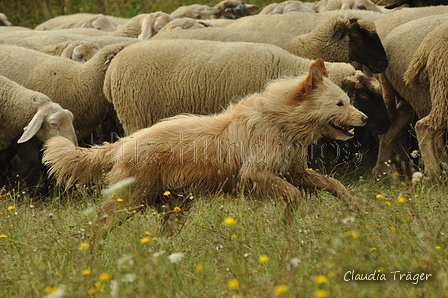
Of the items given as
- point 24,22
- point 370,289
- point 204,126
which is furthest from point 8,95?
point 24,22

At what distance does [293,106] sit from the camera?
414 cm

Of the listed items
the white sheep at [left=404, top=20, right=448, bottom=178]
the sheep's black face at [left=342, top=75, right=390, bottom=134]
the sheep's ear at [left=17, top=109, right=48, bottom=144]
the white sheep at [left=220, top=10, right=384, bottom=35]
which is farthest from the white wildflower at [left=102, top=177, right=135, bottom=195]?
the white sheep at [left=220, top=10, right=384, bottom=35]

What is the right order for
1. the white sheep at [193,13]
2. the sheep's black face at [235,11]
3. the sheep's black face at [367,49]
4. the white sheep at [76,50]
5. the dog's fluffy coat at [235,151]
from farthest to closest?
the white sheep at [193,13]
the sheep's black face at [235,11]
the white sheep at [76,50]
the sheep's black face at [367,49]
the dog's fluffy coat at [235,151]

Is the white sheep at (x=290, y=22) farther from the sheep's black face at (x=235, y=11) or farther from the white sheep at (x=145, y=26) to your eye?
the sheep's black face at (x=235, y=11)

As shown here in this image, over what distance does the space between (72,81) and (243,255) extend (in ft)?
16.7

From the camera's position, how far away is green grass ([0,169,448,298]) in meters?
2.83

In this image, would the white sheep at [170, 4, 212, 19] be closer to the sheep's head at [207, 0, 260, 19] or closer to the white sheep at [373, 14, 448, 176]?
the sheep's head at [207, 0, 260, 19]

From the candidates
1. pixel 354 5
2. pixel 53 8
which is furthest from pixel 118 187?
pixel 53 8

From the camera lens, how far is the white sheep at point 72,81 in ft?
25.3

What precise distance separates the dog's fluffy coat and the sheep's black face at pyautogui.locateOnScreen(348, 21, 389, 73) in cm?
287

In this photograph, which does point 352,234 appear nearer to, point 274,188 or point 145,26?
point 274,188

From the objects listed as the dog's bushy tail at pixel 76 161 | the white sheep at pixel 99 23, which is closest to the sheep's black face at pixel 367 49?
the dog's bushy tail at pixel 76 161

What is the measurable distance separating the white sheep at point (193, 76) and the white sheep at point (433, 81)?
2.36 feet

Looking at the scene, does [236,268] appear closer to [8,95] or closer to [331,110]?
[331,110]
